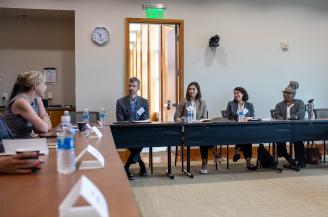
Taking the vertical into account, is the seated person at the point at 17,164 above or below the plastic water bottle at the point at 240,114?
below

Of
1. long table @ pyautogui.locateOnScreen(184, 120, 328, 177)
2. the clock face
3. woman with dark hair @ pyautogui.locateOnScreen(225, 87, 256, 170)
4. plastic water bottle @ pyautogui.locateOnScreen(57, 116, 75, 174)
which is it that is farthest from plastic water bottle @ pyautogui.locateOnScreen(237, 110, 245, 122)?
plastic water bottle @ pyautogui.locateOnScreen(57, 116, 75, 174)

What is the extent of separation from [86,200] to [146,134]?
3.30m

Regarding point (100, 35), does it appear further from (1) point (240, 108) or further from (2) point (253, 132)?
(2) point (253, 132)

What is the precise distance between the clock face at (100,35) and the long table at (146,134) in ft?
6.36

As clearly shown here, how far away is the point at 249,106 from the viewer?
5.14 meters

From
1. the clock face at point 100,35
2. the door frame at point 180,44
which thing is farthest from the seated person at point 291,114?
the clock face at point 100,35

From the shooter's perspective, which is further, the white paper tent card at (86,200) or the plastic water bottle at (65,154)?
the plastic water bottle at (65,154)

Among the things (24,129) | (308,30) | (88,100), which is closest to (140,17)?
(88,100)

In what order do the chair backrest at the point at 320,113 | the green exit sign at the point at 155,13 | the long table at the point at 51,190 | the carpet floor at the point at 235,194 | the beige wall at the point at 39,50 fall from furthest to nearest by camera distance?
the beige wall at the point at 39,50, the green exit sign at the point at 155,13, the chair backrest at the point at 320,113, the carpet floor at the point at 235,194, the long table at the point at 51,190

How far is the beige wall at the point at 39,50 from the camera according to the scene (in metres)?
6.12

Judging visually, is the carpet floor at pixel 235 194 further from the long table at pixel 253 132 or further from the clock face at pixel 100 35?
the clock face at pixel 100 35

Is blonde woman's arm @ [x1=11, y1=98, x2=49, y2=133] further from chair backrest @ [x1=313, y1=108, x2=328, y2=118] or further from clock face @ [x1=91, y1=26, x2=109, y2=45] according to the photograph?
chair backrest @ [x1=313, y1=108, x2=328, y2=118]

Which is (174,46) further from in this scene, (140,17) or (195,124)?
(195,124)

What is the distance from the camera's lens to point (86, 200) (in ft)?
2.89
